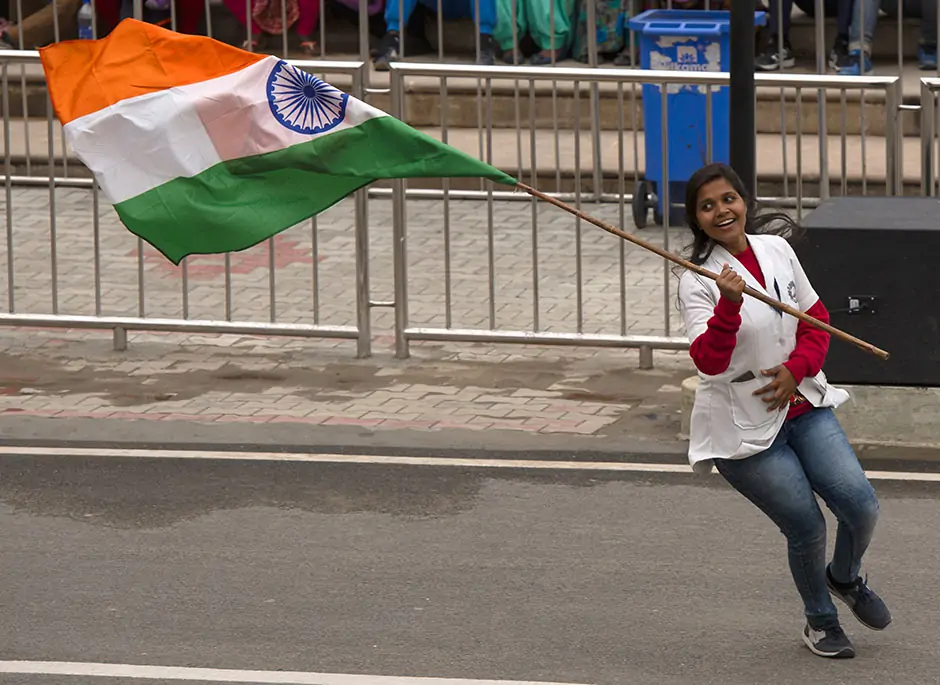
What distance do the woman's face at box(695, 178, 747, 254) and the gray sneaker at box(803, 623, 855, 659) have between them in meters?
1.31

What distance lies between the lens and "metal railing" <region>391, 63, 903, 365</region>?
10.3 m

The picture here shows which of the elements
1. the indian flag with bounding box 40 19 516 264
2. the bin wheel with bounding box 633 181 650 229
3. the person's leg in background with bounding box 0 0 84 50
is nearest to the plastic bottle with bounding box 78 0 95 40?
the person's leg in background with bounding box 0 0 84 50

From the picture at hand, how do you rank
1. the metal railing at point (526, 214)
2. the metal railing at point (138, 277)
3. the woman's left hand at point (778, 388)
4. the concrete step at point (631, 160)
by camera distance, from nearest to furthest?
the woman's left hand at point (778, 388) < the metal railing at point (526, 214) < the concrete step at point (631, 160) < the metal railing at point (138, 277)

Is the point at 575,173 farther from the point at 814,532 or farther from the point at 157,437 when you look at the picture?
the point at 814,532

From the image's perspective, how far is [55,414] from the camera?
9953 mm

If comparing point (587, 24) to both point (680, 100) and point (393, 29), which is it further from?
point (680, 100)

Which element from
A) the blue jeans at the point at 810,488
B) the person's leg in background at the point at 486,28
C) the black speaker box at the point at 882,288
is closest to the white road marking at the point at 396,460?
the black speaker box at the point at 882,288

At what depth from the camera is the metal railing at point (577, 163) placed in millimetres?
10305

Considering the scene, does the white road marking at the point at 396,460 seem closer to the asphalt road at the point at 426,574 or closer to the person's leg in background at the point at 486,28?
the asphalt road at the point at 426,574

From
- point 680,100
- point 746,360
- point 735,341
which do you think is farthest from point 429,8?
point 735,341

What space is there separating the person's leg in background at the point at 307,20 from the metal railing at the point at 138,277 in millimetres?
1851

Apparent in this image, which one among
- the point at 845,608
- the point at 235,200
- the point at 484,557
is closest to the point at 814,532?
the point at 845,608

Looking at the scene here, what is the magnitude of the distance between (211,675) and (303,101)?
2137 millimetres

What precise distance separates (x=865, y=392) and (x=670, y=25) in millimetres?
5542
